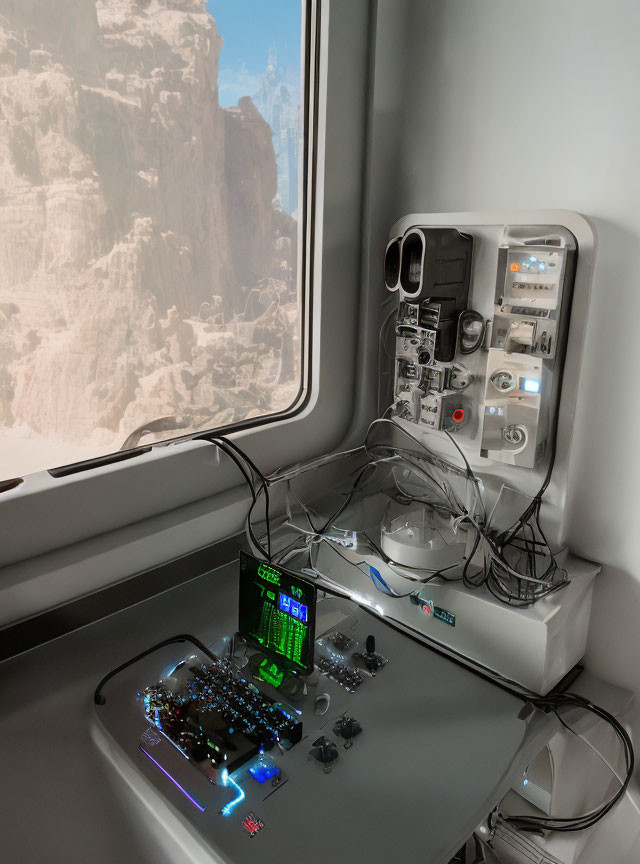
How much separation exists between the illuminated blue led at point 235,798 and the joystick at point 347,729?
18 cm

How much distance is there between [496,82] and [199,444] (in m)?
0.99

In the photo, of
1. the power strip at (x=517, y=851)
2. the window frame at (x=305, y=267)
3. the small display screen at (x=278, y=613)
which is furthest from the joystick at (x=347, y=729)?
the window frame at (x=305, y=267)

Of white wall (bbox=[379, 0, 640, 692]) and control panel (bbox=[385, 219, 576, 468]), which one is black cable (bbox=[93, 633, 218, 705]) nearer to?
control panel (bbox=[385, 219, 576, 468])

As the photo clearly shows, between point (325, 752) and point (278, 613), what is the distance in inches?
9.8

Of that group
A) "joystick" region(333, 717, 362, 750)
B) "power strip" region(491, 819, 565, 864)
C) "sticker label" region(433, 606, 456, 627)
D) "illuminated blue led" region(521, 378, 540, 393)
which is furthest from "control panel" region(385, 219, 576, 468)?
"power strip" region(491, 819, 565, 864)

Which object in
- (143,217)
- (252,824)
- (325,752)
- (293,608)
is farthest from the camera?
(143,217)

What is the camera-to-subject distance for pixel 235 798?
86cm

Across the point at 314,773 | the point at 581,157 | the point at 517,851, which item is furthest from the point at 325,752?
the point at 581,157

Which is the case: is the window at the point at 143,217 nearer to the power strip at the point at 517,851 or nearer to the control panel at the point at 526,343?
the control panel at the point at 526,343

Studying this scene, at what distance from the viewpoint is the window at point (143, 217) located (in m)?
1.01

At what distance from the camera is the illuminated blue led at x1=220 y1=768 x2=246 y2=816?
0.84 meters

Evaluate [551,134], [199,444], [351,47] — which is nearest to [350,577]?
[199,444]

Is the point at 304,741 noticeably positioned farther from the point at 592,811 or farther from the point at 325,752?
the point at 592,811

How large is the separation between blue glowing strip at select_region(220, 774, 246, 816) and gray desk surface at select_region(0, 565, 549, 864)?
0.03 metres
